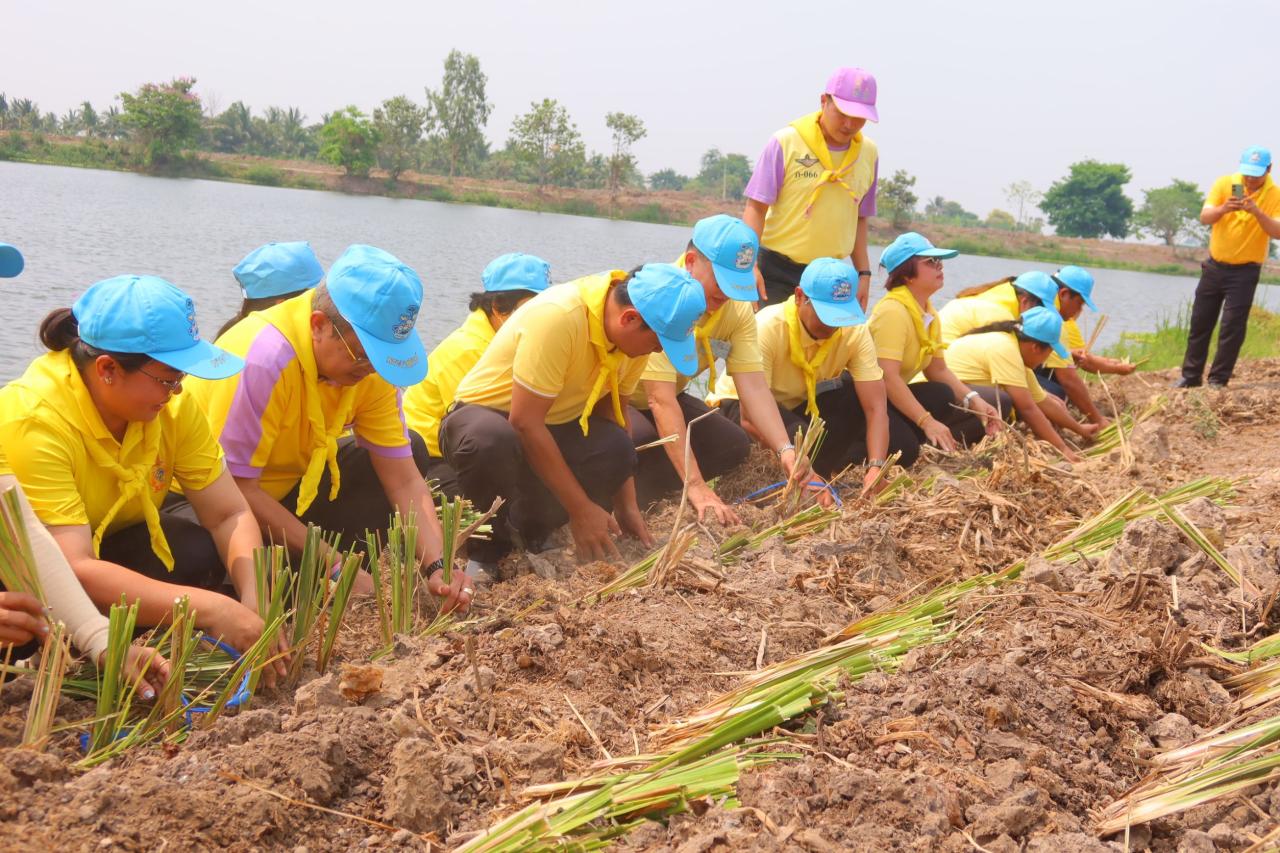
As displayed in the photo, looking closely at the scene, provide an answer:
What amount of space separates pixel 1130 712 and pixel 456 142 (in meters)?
55.0

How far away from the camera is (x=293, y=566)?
3.24 metres

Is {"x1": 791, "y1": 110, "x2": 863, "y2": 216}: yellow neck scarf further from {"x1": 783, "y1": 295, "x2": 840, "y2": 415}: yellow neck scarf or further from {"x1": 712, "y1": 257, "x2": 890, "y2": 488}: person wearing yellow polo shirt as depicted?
{"x1": 783, "y1": 295, "x2": 840, "y2": 415}: yellow neck scarf

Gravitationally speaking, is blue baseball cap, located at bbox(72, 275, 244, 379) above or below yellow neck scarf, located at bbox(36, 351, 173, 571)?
above

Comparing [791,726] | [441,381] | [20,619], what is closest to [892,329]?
[441,381]

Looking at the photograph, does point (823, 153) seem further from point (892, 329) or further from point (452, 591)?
point (452, 591)

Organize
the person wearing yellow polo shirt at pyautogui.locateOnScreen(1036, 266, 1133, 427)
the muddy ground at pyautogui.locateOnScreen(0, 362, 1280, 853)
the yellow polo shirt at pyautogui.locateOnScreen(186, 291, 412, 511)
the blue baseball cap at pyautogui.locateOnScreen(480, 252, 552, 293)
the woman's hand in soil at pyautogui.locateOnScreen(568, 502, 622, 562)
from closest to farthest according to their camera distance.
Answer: the muddy ground at pyautogui.locateOnScreen(0, 362, 1280, 853), the yellow polo shirt at pyautogui.locateOnScreen(186, 291, 412, 511), the woman's hand in soil at pyautogui.locateOnScreen(568, 502, 622, 562), the blue baseball cap at pyautogui.locateOnScreen(480, 252, 552, 293), the person wearing yellow polo shirt at pyautogui.locateOnScreen(1036, 266, 1133, 427)

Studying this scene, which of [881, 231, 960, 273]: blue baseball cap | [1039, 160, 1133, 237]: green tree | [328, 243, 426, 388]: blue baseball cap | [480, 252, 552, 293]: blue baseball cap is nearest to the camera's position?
[328, 243, 426, 388]: blue baseball cap

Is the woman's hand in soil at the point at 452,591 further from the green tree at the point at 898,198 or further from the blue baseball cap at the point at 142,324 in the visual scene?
the green tree at the point at 898,198

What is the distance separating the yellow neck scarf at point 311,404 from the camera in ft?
9.86

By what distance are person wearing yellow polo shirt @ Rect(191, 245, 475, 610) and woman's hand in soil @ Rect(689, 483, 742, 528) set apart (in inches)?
40.6

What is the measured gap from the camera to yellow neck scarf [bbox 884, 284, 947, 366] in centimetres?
529

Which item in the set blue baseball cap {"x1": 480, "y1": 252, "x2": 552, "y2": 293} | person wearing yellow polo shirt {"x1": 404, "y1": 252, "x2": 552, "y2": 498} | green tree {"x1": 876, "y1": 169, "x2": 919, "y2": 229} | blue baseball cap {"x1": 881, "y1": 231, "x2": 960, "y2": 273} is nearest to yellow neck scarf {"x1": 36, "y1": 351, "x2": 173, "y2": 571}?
person wearing yellow polo shirt {"x1": 404, "y1": 252, "x2": 552, "y2": 498}

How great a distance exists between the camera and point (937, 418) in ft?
18.7

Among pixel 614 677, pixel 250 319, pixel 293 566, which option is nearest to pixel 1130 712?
pixel 614 677
